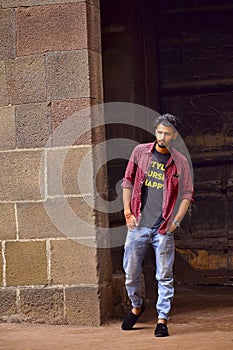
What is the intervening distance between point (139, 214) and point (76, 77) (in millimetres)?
1294

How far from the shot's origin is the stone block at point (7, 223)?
7.21 meters

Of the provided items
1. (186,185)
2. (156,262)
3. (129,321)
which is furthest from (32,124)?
(129,321)

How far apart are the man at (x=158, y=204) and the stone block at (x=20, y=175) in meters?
0.88

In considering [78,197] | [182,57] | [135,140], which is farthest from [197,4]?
[78,197]

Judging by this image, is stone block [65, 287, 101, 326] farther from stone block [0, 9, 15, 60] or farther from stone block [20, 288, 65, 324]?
stone block [0, 9, 15, 60]

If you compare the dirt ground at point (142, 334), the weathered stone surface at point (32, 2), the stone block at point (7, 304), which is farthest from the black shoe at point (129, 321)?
the weathered stone surface at point (32, 2)

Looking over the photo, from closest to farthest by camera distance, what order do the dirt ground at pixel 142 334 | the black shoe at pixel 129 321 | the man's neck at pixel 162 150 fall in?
the dirt ground at pixel 142 334, the man's neck at pixel 162 150, the black shoe at pixel 129 321

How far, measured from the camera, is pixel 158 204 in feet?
21.7

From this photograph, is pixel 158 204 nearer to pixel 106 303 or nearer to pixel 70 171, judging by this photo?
pixel 70 171

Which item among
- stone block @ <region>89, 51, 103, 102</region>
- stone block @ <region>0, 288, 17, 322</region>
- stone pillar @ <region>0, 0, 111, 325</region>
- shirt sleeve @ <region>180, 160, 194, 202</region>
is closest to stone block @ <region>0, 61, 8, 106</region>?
stone pillar @ <region>0, 0, 111, 325</region>

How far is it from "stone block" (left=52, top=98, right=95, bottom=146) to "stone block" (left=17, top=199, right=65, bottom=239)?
20.8 inches

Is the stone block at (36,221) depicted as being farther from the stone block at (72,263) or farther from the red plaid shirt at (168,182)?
the red plaid shirt at (168,182)

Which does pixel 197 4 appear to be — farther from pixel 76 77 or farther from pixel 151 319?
pixel 151 319

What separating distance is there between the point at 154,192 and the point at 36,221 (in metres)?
1.12
